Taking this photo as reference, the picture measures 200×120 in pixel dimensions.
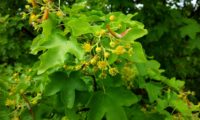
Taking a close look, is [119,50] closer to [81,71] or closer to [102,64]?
[102,64]

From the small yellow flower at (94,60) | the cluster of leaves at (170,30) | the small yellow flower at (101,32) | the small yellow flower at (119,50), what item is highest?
the small yellow flower at (101,32)

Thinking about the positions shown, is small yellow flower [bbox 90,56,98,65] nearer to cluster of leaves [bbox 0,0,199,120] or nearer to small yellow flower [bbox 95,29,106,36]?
cluster of leaves [bbox 0,0,199,120]

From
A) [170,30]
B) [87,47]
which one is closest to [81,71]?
[87,47]

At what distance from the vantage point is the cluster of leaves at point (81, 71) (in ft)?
7.52

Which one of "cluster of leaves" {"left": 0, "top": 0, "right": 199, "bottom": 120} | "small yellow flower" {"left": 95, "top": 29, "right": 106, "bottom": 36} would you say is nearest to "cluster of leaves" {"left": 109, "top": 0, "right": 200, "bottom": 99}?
"cluster of leaves" {"left": 0, "top": 0, "right": 199, "bottom": 120}

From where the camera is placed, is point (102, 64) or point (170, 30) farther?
point (170, 30)

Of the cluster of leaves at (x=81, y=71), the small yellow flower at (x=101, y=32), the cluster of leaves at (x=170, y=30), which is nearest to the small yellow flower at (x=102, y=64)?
the cluster of leaves at (x=81, y=71)

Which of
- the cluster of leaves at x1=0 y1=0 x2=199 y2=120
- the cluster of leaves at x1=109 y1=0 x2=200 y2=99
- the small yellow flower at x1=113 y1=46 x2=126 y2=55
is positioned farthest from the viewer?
the cluster of leaves at x1=109 y1=0 x2=200 y2=99

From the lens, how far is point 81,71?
8.29 feet

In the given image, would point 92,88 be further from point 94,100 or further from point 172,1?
point 172,1

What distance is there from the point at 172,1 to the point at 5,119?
14.7ft

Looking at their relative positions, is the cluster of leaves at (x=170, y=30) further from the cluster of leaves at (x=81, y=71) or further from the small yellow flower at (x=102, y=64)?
the small yellow flower at (x=102, y=64)

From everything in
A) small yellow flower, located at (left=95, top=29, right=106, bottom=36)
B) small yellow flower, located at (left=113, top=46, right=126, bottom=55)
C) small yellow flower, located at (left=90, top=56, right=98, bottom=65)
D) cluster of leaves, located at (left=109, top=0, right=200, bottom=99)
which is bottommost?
cluster of leaves, located at (left=109, top=0, right=200, bottom=99)

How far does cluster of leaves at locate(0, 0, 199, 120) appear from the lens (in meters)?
2.29
